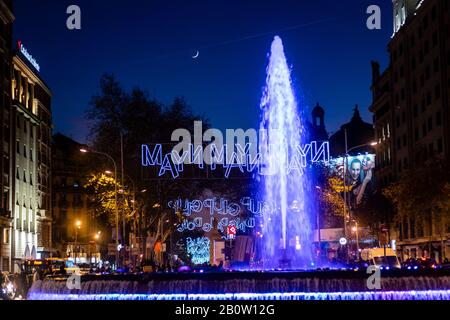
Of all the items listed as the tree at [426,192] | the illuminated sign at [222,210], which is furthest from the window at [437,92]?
the illuminated sign at [222,210]

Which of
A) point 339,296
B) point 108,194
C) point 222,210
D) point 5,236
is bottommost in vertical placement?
point 339,296

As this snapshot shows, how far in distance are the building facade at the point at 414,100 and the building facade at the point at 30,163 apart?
4360 cm

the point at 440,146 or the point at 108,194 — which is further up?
the point at 440,146

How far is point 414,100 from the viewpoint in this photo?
88688 millimetres

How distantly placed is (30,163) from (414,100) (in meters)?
45.9

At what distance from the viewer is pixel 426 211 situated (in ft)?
221

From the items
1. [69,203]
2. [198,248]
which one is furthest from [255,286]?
[69,203]

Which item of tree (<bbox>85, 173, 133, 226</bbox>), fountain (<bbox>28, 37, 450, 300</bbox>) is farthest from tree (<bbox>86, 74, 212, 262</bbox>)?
fountain (<bbox>28, 37, 450, 300</bbox>)

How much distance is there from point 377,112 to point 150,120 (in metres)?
49.1

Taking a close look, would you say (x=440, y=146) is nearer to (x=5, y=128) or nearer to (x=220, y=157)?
(x=220, y=157)

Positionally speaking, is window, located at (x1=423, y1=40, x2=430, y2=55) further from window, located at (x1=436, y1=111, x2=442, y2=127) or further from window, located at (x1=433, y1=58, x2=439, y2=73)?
window, located at (x1=436, y1=111, x2=442, y2=127)

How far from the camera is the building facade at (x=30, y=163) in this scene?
8481 centimetres

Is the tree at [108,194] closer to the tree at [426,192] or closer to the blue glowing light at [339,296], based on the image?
the tree at [426,192]
